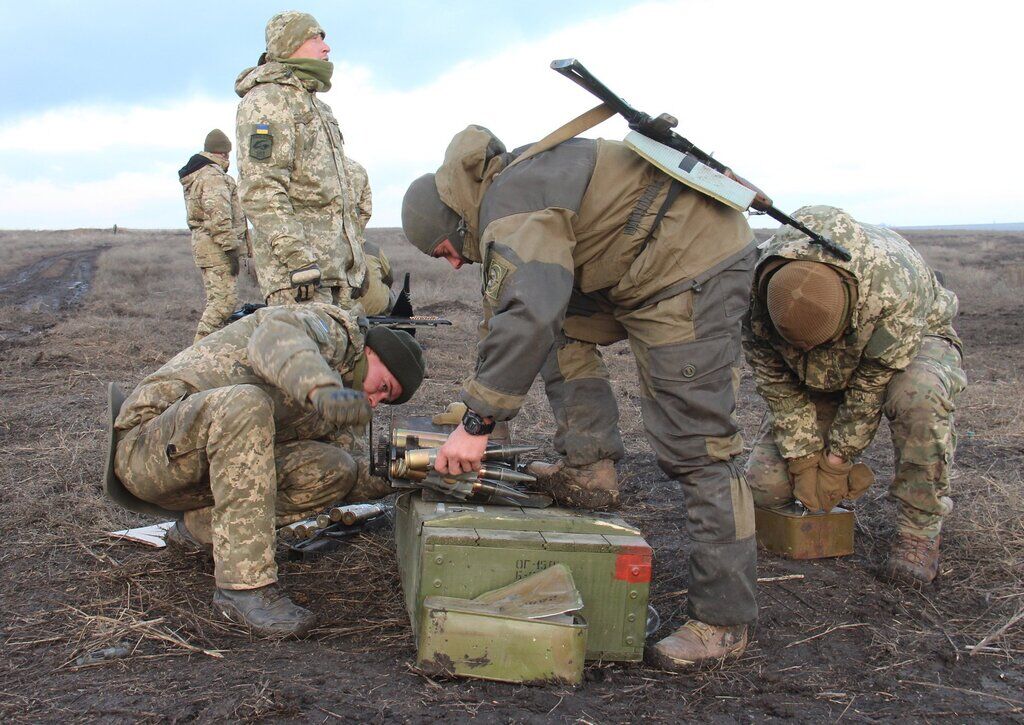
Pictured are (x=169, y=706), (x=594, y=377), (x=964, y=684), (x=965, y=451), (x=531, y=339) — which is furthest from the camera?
(x=965, y=451)

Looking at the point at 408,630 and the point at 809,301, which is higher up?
the point at 809,301

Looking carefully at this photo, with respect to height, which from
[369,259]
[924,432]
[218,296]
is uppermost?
[369,259]

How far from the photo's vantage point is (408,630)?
328 cm

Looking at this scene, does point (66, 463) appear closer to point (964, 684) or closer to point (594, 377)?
point (594, 377)

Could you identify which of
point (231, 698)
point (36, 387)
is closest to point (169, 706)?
point (231, 698)

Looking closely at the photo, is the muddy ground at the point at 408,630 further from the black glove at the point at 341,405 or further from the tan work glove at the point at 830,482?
the black glove at the point at 341,405

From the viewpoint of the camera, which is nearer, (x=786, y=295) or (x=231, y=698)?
(x=231, y=698)

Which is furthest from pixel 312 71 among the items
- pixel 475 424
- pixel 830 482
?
pixel 830 482

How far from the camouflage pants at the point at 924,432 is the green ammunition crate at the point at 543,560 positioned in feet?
5.25

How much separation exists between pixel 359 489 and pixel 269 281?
1.49m

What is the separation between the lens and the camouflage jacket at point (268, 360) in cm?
320

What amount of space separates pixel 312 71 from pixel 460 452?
3121mm

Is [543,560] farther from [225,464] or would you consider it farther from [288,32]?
[288,32]

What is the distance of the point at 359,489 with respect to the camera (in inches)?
164
